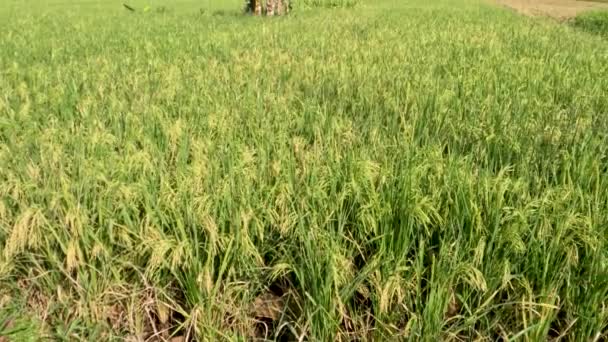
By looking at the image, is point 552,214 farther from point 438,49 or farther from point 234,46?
point 234,46

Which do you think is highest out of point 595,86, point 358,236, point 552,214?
point 595,86

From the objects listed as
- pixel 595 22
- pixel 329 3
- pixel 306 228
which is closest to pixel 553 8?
pixel 595 22

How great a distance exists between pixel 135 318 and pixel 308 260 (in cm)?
70

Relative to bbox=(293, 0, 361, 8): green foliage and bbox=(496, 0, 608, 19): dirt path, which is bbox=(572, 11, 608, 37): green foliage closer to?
bbox=(496, 0, 608, 19): dirt path

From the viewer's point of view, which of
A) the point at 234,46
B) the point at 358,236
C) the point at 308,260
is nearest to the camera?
the point at 308,260

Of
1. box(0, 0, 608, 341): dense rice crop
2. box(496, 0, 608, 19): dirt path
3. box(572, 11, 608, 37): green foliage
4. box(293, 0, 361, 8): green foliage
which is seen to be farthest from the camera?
box(496, 0, 608, 19): dirt path

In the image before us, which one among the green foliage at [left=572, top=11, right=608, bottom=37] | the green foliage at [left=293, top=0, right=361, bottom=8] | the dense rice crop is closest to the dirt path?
the green foliage at [left=572, top=11, right=608, bottom=37]

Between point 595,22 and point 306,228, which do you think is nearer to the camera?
point 306,228

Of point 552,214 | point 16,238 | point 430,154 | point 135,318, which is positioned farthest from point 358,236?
point 16,238

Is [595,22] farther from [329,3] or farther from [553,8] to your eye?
[553,8]

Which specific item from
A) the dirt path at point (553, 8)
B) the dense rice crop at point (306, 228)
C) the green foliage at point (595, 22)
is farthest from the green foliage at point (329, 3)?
the dense rice crop at point (306, 228)

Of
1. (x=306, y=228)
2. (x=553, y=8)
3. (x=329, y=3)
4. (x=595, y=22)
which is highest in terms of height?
(x=553, y=8)

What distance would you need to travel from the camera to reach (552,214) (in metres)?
1.76

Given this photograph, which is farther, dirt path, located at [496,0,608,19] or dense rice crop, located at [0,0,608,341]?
dirt path, located at [496,0,608,19]
